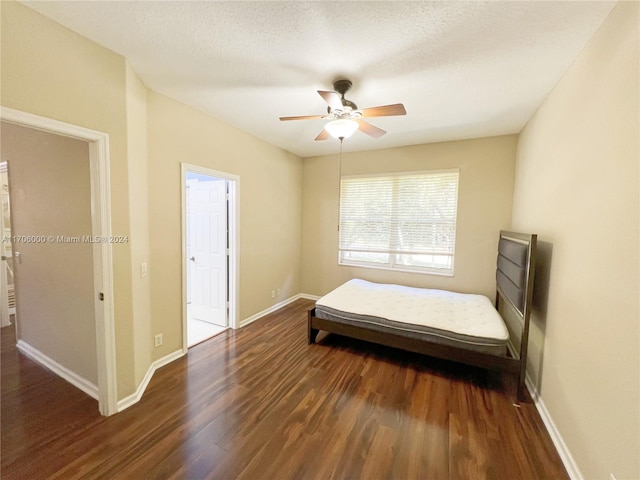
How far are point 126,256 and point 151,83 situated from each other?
1.54 m

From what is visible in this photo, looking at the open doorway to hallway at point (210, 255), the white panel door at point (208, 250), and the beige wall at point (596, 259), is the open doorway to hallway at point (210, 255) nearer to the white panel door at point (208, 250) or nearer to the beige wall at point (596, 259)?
the white panel door at point (208, 250)

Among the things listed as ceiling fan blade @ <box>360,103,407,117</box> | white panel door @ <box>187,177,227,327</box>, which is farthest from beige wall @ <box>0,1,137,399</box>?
ceiling fan blade @ <box>360,103,407,117</box>

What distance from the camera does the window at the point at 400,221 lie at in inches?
149

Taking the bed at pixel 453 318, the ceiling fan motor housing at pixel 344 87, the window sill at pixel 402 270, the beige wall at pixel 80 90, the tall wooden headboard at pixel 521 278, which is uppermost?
the ceiling fan motor housing at pixel 344 87

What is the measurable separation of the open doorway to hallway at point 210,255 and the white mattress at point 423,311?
1417 millimetres

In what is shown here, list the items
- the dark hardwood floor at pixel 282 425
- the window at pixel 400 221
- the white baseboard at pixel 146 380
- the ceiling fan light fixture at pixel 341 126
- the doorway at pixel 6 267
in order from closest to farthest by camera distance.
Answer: the dark hardwood floor at pixel 282 425 → the white baseboard at pixel 146 380 → the ceiling fan light fixture at pixel 341 126 → the doorway at pixel 6 267 → the window at pixel 400 221

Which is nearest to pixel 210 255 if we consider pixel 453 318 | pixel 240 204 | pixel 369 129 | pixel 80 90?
pixel 240 204

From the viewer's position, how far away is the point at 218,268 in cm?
355

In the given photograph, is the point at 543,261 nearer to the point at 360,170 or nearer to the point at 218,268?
the point at 360,170

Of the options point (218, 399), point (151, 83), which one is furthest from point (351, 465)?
point (151, 83)

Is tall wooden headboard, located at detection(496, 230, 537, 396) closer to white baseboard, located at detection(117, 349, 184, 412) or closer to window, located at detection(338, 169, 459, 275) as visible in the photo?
window, located at detection(338, 169, 459, 275)

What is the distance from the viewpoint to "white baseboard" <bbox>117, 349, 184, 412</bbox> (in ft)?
6.46

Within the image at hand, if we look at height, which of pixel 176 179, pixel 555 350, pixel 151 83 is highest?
pixel 151 83

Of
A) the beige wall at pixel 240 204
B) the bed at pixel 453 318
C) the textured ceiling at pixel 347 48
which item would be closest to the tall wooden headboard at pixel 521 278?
the bed at pixel 453 318
